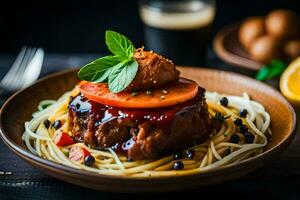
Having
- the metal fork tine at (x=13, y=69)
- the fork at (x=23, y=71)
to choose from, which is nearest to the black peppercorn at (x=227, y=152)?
the fork at (x=23, y=71)

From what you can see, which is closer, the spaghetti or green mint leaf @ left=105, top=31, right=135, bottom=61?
the spaghetti

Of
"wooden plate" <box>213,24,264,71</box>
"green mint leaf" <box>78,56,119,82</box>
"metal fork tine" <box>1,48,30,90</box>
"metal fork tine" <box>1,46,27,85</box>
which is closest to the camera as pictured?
"green mint leaf" <box>78,56,119,82</box>

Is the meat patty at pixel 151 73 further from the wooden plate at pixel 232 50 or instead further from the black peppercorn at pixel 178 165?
the wooden plate at pixel 232 50

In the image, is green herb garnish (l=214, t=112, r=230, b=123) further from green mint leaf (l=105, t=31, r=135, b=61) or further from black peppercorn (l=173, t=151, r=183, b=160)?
green mint leaf (l=105, t=31, r=135, b=61)

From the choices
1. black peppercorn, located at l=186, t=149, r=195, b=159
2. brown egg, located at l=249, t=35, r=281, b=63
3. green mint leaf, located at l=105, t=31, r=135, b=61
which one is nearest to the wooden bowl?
black peppercorn, located at l=186, t=149, r=195, b=159

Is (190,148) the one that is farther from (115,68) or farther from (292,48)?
(292,48)

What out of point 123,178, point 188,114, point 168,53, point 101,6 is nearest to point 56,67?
point 168,53

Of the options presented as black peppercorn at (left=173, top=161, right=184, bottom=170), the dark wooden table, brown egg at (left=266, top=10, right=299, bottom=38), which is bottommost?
the dark wooden table

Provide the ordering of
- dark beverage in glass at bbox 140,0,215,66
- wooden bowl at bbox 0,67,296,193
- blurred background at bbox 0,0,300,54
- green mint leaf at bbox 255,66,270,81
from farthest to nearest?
blurred background at bbox 0,0,300,54, dark beverage in glass at bbox 140,0,215,66, green mint leaf at bbox 255,66,270,81, wooden bowl at bbox 0,67,296,193

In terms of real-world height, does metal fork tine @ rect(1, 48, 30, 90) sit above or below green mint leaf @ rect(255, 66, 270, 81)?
above
